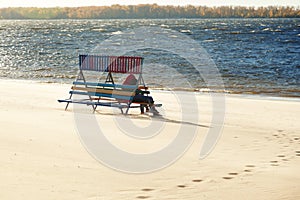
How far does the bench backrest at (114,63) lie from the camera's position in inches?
527

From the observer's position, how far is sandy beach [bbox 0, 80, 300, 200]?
23.7 feet

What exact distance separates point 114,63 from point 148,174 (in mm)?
6050

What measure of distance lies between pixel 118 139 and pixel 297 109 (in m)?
6.95

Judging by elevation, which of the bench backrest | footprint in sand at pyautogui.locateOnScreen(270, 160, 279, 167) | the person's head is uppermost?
the bench backrest

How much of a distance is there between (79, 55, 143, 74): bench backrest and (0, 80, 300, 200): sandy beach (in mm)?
1129

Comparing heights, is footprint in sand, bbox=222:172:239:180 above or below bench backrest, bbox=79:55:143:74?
below

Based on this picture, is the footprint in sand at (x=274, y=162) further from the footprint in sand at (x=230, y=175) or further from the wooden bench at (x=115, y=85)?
the wooden bench at (x=115, y=85)

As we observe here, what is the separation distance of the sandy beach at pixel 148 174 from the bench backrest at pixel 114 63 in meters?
1.13

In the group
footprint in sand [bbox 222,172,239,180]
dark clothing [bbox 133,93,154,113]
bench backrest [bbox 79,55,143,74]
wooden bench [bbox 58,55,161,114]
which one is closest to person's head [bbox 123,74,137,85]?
wooden bench [bbox 58,55,161,114]

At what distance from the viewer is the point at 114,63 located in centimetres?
1372

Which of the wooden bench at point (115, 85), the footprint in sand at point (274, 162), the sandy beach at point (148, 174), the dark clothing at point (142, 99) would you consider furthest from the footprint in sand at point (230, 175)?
the dark clothing at point (142, 99)

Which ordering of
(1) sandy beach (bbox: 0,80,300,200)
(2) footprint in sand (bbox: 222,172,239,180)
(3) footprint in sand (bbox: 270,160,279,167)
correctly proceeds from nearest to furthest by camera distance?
1. (1) sandy beach (bbox: 0,80,300,200)
2. (2) footprint in sand (bbox: 222,172,239,180)
3. (3) footprint in sand (bbox: 270,160,279,167)

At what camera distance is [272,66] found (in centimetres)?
3838

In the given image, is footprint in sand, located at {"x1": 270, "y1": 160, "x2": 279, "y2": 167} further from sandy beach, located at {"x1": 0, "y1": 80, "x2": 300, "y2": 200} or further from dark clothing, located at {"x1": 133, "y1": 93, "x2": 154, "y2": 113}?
dark clothing, located at {"x1": 133, "y1": 93, "x2": 154, "y2": 113}
